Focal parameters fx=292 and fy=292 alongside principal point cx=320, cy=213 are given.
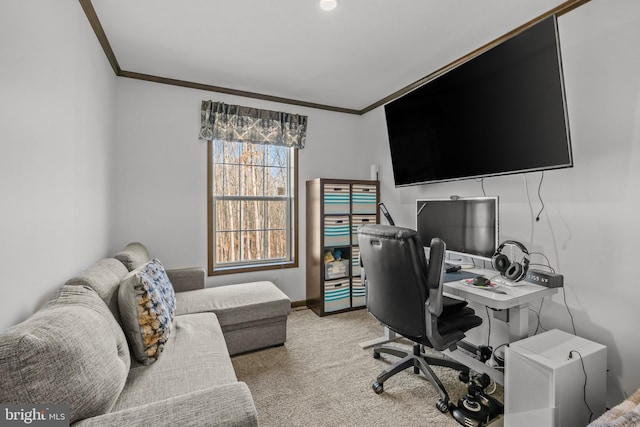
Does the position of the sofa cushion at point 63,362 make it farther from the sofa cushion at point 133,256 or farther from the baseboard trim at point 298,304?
the baseboard trim at point 298,304

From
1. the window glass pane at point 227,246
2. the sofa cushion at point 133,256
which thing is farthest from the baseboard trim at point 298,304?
the sofa cushion at point 133,256

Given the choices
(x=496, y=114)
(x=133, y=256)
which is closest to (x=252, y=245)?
(x=133, y=256)

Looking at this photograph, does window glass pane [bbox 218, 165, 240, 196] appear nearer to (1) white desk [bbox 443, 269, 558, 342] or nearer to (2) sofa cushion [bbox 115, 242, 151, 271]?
(2) sofa cushion [bbox 115, 242, 151, 271]

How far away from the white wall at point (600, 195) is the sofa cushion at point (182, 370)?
2.20m

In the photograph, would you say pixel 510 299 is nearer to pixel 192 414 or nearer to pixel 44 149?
pixel 192 414

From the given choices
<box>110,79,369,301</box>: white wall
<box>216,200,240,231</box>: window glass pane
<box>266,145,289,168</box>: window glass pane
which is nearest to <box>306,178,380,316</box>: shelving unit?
<box>266,145,289,168</box>: window glass pane

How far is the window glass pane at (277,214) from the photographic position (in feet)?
11.7

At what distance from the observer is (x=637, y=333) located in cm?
167

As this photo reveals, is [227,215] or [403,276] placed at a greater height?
[227,215]

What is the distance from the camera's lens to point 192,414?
3.16 feet

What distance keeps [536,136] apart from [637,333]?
126cm

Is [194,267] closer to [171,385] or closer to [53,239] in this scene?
[53,239]

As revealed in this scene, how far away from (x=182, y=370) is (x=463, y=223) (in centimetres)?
215

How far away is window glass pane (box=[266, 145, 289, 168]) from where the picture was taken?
3.53 m
